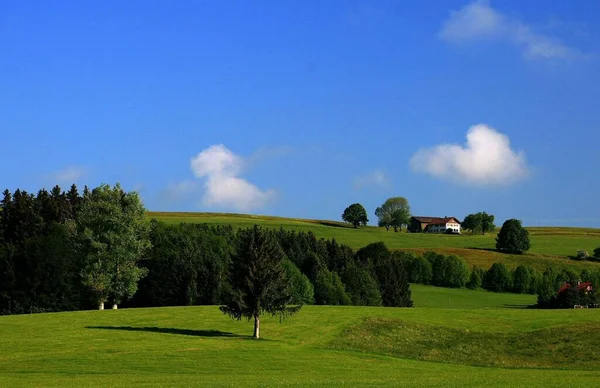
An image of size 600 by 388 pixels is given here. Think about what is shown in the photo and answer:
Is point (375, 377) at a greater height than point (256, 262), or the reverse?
point (256, 262)

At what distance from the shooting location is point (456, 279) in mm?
148125

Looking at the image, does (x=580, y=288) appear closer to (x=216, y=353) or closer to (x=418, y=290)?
(x=418, y=290)

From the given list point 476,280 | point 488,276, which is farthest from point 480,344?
point 488,276

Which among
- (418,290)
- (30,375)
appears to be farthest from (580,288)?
(30,375)

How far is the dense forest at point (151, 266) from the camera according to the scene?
96562 mm

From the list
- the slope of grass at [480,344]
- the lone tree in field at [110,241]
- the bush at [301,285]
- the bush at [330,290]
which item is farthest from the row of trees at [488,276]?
the slope of grass at [480,344]

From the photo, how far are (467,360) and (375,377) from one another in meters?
17.9

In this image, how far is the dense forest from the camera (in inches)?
3802

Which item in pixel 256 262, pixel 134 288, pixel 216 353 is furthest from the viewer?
pixel 134 288

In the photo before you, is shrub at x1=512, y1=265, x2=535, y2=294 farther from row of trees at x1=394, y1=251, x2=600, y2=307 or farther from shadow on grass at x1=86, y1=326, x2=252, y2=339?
shadow on grass at x1=86, y1=326, x2=252, y2=339

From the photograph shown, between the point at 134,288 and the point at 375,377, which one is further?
the point at 134,288

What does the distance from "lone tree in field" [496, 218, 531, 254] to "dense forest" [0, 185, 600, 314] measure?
2777cm

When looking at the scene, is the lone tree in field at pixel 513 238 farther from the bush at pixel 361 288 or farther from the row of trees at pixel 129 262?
the bush at pixel 361 288

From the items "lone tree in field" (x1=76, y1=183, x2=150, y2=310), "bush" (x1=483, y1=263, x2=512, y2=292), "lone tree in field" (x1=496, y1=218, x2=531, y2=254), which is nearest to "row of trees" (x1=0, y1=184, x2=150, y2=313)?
"lone tree in field" (x1=76, y1=183, x2=150, y2=310)
